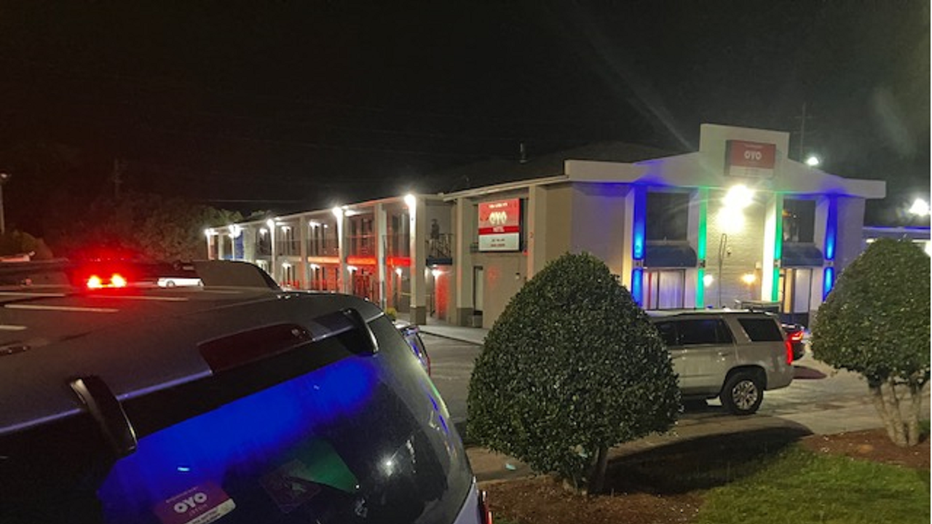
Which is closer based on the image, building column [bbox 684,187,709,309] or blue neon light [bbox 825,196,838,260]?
building column [bbox 684,187,709,309]

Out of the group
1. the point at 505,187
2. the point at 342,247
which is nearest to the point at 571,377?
the point at 505,187

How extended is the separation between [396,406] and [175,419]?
721mm

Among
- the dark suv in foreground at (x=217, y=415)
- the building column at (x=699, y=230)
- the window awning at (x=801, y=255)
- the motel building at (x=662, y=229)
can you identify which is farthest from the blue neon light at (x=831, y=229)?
the dark suv in foreground at (x=217, y=415)

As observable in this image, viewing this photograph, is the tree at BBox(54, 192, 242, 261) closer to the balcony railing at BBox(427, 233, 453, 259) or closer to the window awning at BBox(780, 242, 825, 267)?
the balcony railing at BBox(427, 233, 453, 259)

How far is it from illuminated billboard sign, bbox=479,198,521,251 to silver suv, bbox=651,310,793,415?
1168cm

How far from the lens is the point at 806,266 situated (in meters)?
24.4

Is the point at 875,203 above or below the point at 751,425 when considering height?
above

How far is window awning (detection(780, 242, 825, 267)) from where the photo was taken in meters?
24.1

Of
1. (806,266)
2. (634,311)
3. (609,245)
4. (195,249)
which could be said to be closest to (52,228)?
(195,249)

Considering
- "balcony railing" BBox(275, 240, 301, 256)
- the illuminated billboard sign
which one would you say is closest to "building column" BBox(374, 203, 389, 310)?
the illuminated billboard sign

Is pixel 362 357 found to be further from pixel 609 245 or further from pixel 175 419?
pixel 609 245

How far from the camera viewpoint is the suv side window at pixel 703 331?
10.6 m

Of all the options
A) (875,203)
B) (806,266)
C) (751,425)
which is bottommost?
(751,425)

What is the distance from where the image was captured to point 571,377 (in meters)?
4.83
